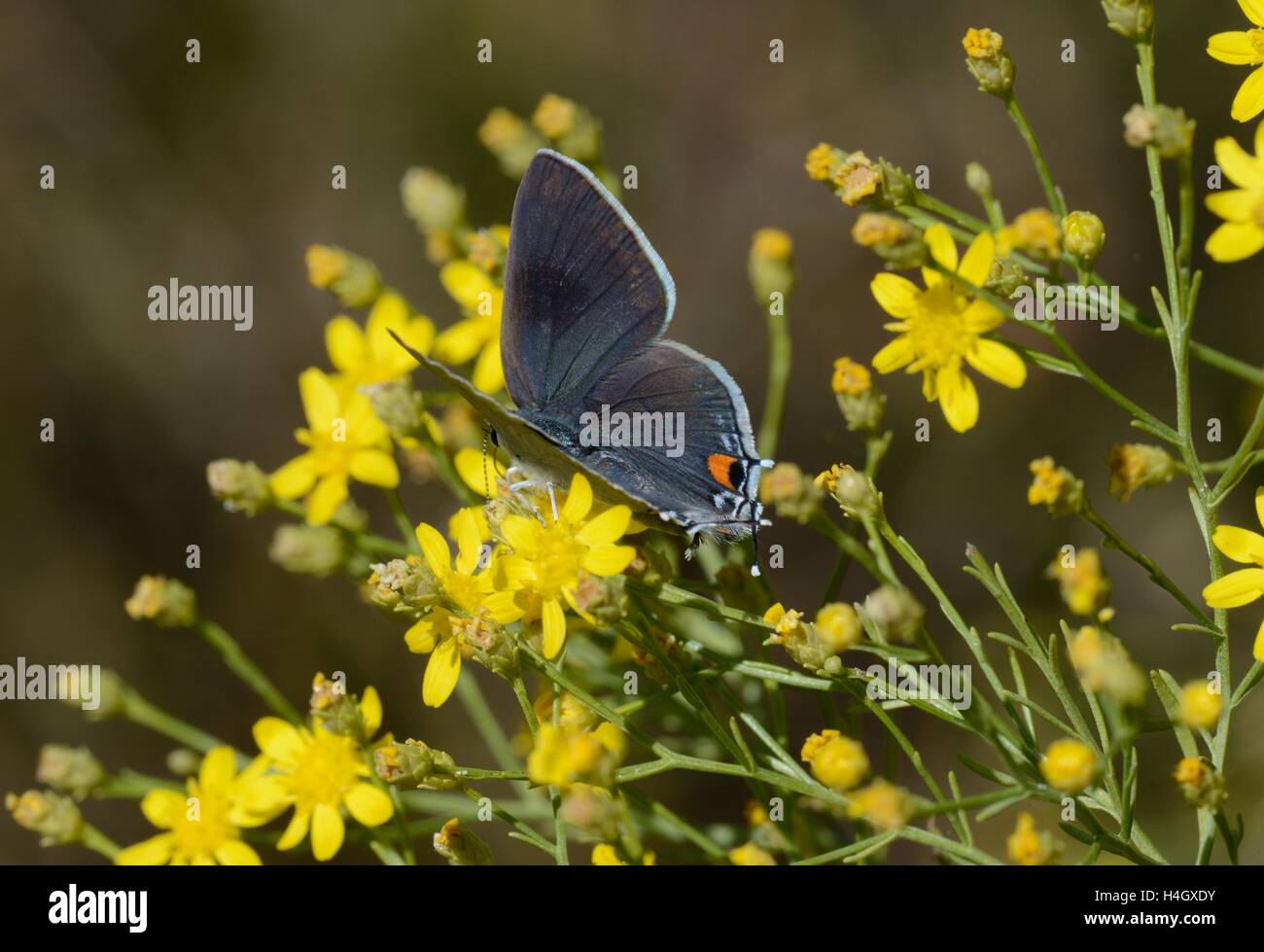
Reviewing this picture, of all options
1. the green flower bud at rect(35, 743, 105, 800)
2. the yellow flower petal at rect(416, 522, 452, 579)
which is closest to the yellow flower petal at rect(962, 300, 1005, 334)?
the yellow flower petal at rect(416, 522, 452, 579)

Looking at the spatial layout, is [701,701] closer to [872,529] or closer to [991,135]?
[872,529]

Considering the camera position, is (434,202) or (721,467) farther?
(434,202)

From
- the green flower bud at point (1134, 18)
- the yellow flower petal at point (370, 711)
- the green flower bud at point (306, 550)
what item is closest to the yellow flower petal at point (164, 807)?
the yellow flower petal at point (370, 711)

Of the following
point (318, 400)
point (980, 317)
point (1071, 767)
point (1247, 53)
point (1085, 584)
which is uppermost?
point (1247, 53)

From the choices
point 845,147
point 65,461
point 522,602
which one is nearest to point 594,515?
point 522,602

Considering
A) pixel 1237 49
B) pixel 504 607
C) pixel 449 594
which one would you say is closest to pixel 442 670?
pixel 449 594

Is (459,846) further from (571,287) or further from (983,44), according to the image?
(983,44)

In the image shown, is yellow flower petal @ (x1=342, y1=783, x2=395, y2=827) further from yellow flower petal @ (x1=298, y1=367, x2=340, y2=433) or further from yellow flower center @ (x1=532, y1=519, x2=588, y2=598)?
yellow flower petal @ (x1=298, y1=367, x2=340, y2=433)
